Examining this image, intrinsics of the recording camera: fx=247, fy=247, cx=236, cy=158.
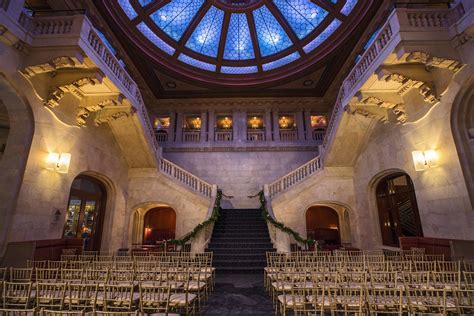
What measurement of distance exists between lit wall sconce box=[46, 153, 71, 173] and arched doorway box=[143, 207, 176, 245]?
808 centimetres

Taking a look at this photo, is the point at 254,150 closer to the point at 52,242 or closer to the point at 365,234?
the point at 365,234

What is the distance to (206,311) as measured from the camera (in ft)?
15.4

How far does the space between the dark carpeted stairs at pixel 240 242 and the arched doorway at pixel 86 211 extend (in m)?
4.86

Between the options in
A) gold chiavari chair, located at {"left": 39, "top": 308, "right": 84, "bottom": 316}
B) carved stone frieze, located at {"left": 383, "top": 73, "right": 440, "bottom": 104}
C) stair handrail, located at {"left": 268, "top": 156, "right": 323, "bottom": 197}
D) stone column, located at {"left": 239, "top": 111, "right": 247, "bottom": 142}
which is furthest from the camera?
stone column, located at {"left": 239, "top": 111, "right": 247, "bottom": 142}

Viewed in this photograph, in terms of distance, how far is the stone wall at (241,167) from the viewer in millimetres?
14469

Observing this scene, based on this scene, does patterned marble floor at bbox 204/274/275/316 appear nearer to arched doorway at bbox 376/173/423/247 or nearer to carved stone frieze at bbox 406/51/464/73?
arched doorway at bbox 376/173/423/247

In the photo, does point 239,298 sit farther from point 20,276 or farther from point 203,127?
point 203,127

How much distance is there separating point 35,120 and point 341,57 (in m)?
13.3

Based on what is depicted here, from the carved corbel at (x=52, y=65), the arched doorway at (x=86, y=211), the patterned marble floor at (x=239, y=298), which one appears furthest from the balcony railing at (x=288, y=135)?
the carved corbel at (x=52, y=65)

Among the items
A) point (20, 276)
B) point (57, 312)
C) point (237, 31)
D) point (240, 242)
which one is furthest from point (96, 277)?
point (237, 31)

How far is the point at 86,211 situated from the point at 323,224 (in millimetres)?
12151

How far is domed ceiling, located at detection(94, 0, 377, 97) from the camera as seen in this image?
1248 centimetres

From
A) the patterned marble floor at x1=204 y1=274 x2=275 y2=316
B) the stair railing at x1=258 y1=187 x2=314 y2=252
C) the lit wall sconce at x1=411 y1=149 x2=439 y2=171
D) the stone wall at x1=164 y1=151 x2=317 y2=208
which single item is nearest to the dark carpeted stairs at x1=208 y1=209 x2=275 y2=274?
the stair railing at x1=258 y1=187 x2=314 y2=252

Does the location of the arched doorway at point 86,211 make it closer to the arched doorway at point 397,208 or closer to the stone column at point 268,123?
the stone column at point 268,123
